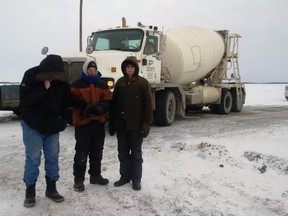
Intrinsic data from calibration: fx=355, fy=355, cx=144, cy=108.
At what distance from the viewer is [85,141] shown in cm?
467

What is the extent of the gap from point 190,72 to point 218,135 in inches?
155

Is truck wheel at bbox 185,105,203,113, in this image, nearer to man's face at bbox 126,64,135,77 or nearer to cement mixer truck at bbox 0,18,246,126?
cement mixer truck at bbox 0,18,246,126

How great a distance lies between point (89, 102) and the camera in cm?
463

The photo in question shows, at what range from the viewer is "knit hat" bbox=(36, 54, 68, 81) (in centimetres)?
401

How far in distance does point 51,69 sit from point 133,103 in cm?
126

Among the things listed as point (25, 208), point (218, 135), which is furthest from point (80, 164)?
point (218, 135)

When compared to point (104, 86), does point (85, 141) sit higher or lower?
lower

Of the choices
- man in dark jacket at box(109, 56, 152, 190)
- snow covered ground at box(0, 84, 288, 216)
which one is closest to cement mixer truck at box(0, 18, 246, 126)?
snow covered ground at box(0, 84, 288, 216)

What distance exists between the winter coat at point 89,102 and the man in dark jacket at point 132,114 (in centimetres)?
27

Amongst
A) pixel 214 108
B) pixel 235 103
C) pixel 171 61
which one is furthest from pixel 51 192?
pixel 235 103

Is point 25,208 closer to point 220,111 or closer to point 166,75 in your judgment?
point 166,75

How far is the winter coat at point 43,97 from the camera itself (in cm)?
401

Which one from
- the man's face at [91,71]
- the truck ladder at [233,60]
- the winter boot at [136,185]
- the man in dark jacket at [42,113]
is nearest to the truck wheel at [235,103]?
the truck ladder at [233,60]

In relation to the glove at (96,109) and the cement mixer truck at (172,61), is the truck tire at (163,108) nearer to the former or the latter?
the cement mixer truck at (172,61)
